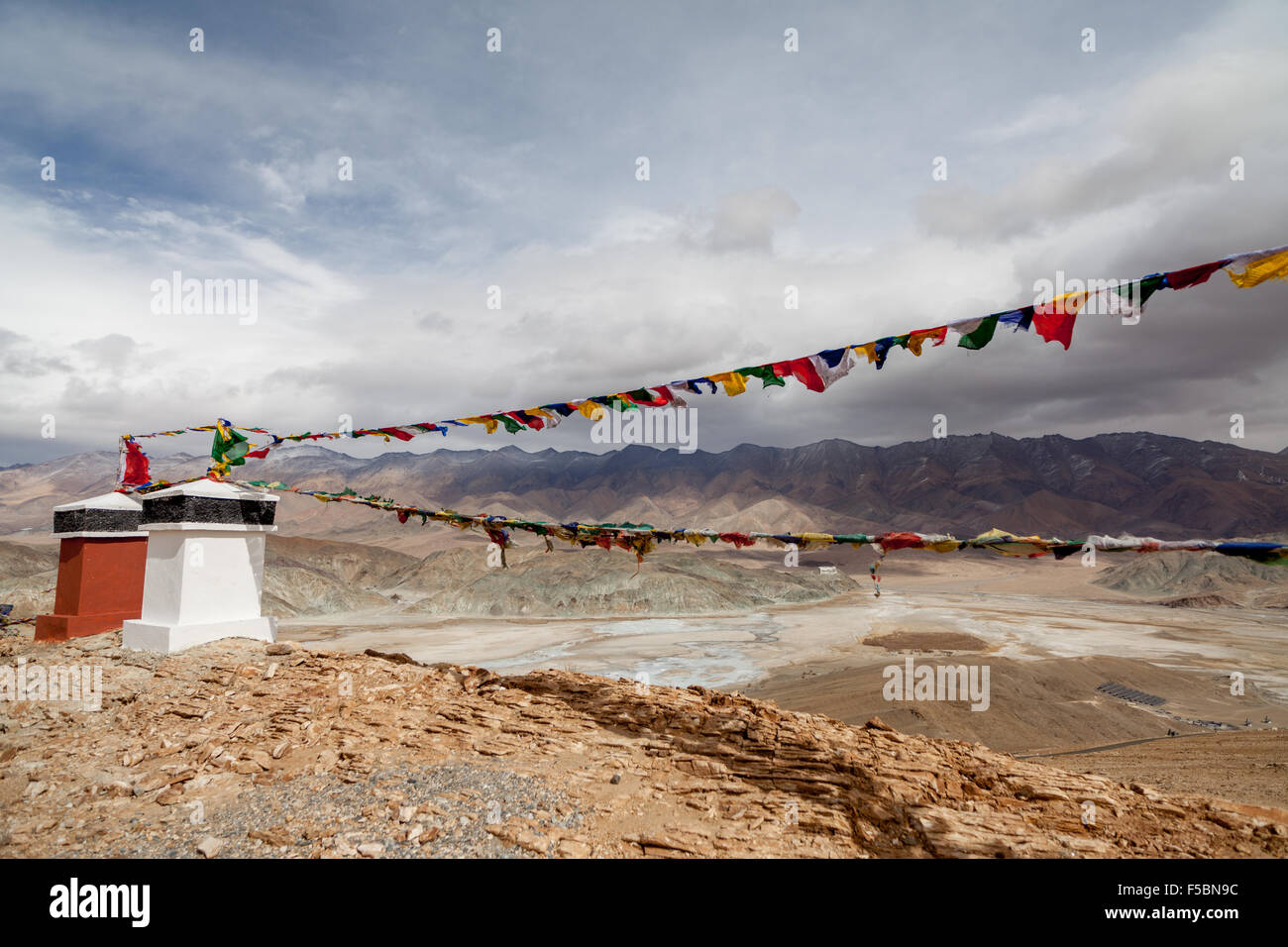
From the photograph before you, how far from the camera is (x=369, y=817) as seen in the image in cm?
405

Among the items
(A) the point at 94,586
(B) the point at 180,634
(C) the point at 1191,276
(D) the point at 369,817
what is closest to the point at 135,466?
(A) the point at 94,586

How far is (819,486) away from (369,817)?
14050 centimetres

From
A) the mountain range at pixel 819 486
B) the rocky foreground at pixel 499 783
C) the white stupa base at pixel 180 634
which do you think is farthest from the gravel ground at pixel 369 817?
the mountain range at pixel 819 486

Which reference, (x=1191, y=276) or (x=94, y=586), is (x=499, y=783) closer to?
(x=1191, y=276)

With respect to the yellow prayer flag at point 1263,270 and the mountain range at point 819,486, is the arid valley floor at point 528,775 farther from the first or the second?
the mountain range at point 819,486

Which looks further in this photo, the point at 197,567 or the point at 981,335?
the point at 197,567

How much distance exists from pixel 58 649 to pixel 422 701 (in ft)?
14.6

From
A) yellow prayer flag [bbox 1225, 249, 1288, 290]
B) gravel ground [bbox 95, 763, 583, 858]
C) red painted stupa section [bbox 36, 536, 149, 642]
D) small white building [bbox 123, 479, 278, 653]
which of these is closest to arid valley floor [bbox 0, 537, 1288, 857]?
gravel ground [bbox 95, 763, 583, 858]

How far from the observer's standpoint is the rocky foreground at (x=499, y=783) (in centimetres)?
385

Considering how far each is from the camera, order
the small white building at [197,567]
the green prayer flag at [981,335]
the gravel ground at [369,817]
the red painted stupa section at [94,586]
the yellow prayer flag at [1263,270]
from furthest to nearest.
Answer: the red painted stupa section at [94,586]
the small white building at [197,567]
the green prayer flag at [981,335]
the yellow prayer flag at [1263,270]
the gravel ground at [369,817]

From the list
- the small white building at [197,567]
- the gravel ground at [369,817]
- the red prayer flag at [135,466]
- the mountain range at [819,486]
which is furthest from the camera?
the mountain range at [819,486]

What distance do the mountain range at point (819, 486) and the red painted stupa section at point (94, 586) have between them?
83351 millimetres

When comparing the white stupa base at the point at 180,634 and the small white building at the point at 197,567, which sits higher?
the small white building at the point at 197,567
